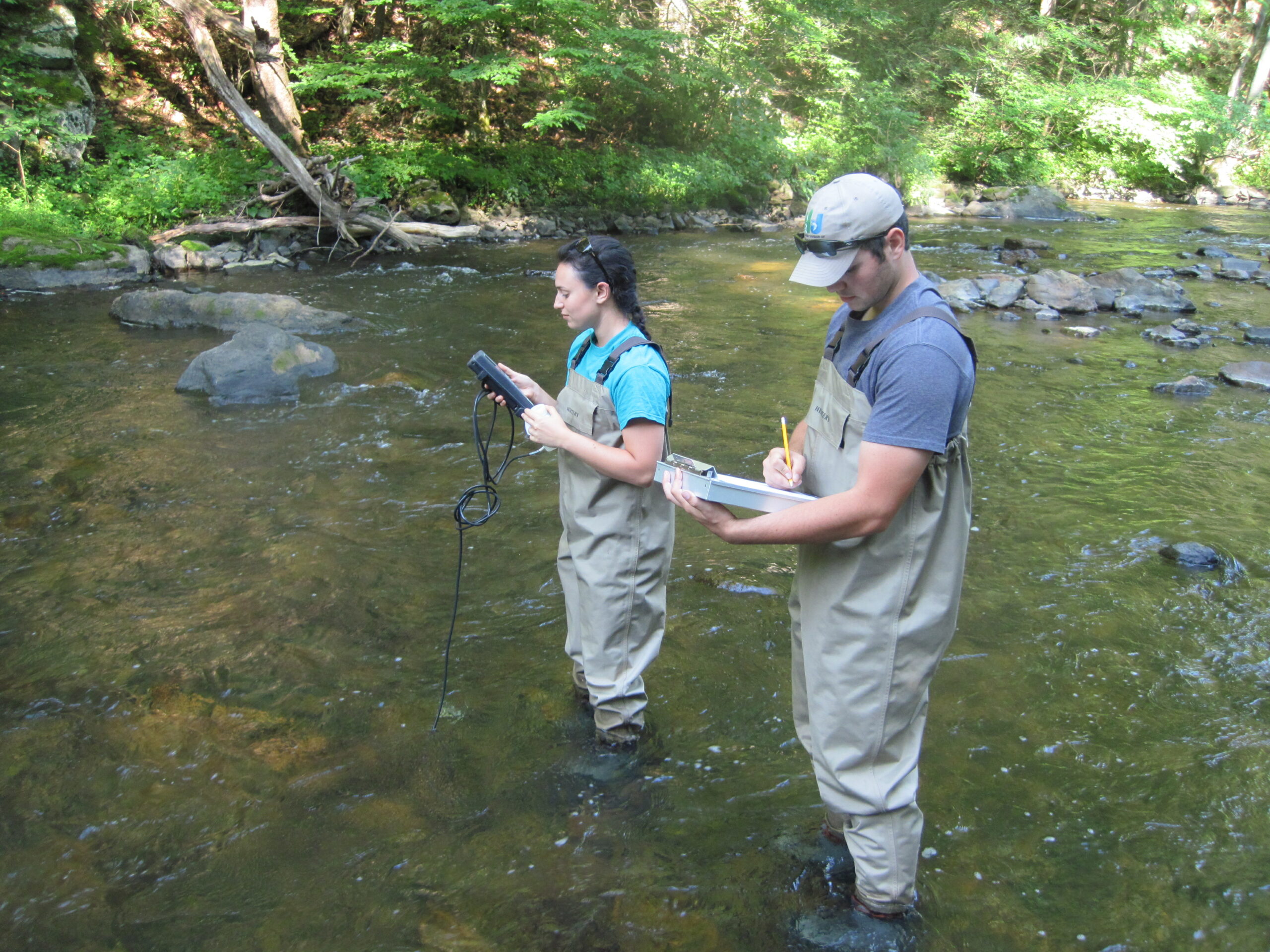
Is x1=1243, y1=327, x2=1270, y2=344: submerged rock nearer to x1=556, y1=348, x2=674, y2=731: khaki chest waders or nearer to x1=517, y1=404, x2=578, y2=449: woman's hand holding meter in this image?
x1=556, y1=348, x2=674, y2=731: khaki chest waders

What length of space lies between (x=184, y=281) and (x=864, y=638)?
42.6 ft

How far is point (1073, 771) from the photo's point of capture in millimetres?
3291

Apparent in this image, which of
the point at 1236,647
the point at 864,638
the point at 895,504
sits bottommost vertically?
the point at 1236,647

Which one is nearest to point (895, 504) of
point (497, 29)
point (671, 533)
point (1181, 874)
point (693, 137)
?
point (671, 533)

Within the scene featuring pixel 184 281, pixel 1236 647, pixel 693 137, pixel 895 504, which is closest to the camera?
pixel 895 504

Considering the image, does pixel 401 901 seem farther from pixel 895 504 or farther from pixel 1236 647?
pixel 1236 647

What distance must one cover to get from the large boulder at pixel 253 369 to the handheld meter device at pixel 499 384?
536 centimetres

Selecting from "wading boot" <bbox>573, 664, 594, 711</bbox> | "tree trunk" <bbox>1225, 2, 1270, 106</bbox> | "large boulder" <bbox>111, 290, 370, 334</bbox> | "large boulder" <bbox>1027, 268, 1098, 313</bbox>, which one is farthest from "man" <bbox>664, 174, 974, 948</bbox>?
"tree trunk" <bbox>1225, 2, 1270, 106</bbox>

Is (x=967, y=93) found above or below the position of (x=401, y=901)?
above

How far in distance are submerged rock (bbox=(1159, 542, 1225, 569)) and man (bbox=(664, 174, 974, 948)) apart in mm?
3487

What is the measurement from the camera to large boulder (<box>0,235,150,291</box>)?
1164cm

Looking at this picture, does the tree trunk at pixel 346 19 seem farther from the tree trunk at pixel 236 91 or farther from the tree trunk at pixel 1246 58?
the tree trunk at pixel 1246 58

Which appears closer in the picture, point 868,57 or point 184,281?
point 184,281

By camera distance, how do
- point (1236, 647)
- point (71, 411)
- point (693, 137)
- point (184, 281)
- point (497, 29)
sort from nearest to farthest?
point (1236, 647), point (71, 411), point (184, 281), point (497, 29), point (693, 137)
